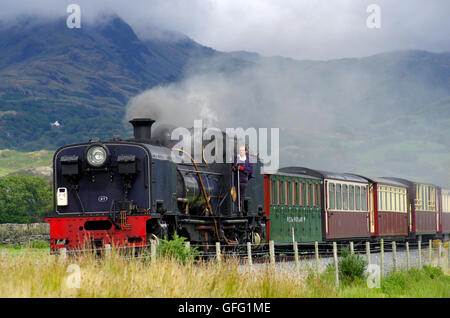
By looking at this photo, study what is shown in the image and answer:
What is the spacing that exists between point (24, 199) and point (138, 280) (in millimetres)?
81665

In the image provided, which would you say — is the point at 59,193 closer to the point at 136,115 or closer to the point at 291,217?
the point at 136,115

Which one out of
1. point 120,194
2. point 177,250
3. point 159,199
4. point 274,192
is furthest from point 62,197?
point 274,192

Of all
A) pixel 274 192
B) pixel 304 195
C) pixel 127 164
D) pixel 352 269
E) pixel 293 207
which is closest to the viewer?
pixel 127 164

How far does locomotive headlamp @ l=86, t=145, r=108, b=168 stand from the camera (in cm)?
1756

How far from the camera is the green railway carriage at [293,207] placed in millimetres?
24875

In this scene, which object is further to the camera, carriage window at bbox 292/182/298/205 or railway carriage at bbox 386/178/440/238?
railway carriage at bbox 386/178/440/238

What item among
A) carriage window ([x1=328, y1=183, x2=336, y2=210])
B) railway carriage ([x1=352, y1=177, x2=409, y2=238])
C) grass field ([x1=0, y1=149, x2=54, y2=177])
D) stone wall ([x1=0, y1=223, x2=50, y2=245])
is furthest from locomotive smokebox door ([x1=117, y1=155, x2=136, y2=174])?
grass field ([x1=0, y1=149, x2=54, y2=177])

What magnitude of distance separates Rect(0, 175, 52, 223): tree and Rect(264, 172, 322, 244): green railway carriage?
61.5 m

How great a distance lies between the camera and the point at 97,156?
17.7m

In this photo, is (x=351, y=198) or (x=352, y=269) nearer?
(x=352, y=269)

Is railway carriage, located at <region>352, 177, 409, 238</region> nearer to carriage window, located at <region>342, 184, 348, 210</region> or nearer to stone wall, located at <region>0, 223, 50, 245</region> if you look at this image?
carriage window, located at <region>342, 184, 348, 210</region>

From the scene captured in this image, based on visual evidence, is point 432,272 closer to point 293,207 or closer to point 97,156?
point 293,207
